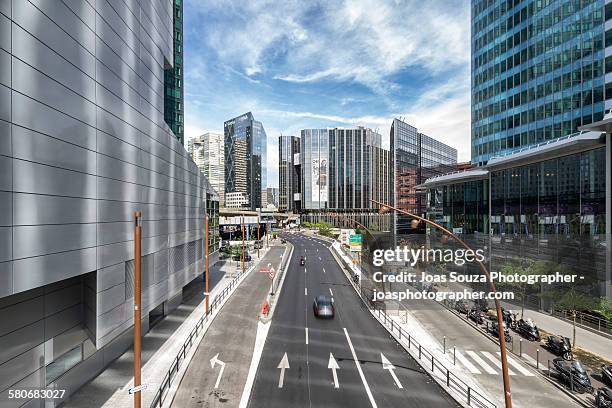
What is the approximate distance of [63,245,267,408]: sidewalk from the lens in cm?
1379

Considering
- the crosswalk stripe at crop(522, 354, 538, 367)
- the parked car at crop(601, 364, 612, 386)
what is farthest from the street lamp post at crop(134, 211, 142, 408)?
the parked car at crop(601, 364, 612, 386)

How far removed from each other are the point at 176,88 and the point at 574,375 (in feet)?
164

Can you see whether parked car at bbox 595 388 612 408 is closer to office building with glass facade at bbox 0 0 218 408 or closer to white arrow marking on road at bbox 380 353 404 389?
white arrow marking on road at bbox 380 353 404 389

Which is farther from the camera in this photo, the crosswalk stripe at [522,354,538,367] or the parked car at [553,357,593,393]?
the crosswalk stripe at [522,354,538,367]

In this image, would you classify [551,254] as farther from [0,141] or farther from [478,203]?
[0,141]

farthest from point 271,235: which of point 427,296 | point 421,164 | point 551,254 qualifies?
point 551,254

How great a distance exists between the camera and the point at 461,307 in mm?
27500

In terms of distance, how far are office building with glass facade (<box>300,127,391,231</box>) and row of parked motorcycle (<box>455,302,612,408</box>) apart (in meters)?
136

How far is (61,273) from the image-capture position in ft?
36.2

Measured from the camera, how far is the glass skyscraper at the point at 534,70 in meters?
32.9

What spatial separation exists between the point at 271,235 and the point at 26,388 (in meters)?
98.3

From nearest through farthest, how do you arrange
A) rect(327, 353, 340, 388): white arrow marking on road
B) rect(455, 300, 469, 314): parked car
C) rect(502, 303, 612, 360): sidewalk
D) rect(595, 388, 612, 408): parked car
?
rect(595, 388, 612, 408): parked car → rect(327, 353, 340, 388): white arrow marking on road → rect(502, 303, 612, 360): sidewalk → rect(455, 300, 469, 314): parked car

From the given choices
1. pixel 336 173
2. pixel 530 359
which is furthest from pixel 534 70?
pixel 336 173

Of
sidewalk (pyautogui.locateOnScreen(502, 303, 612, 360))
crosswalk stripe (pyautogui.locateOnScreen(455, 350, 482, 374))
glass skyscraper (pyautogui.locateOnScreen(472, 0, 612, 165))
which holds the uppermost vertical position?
glass skyscraper (pyautogui.locateOnScreen(472, 0, 612, 165))
